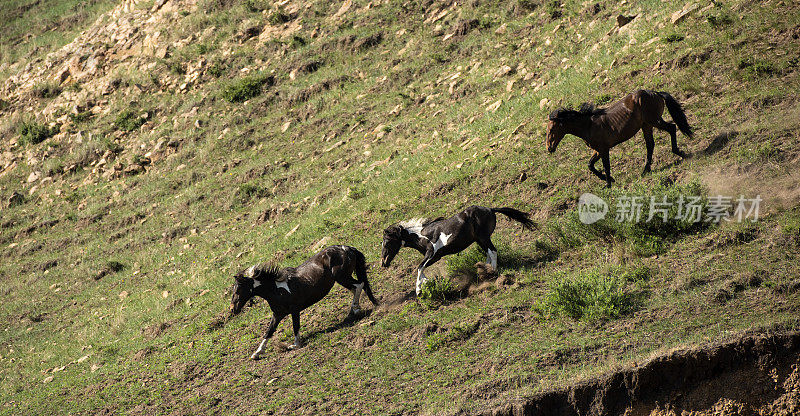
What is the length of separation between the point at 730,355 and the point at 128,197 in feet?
71.0

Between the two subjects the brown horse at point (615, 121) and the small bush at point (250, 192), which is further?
the small bush at point (250, 192)

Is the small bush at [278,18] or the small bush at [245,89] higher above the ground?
the small bush at [278,18]

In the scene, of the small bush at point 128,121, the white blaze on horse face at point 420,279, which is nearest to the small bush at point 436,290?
the white blaze on horse face at point 420,279

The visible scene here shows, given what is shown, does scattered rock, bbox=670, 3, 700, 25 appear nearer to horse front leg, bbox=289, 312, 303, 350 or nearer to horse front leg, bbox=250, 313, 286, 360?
horse front leg, bbox=289, 312, 303, 350

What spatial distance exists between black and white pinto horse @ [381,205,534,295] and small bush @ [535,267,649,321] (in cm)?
194

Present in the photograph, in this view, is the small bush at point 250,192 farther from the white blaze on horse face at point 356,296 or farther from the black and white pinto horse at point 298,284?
the white blaze on horse face at point 356,296

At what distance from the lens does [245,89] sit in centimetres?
2812

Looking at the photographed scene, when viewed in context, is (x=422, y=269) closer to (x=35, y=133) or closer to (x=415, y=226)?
(x=415, y=226)

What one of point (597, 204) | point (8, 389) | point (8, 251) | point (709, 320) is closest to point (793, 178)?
point (597, 204)

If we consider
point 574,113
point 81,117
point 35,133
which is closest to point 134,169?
point 81,117

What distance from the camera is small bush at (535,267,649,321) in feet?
35.3

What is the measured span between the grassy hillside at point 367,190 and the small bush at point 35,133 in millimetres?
92

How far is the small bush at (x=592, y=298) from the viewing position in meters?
10.8

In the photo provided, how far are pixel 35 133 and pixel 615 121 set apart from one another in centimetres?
2543
